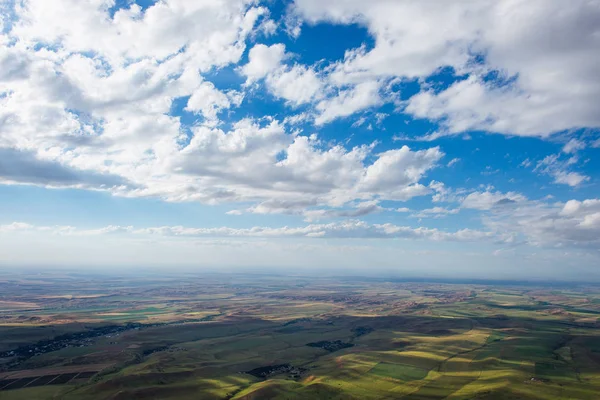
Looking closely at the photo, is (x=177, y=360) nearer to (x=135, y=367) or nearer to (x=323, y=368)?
(x=135, y=367)

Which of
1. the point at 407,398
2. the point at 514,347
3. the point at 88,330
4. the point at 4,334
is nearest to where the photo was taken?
the point at 407,398

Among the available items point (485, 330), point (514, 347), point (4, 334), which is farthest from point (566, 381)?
point (4, 334)

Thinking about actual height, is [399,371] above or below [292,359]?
above

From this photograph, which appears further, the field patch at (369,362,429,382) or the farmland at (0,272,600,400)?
the field patch at (369,362,429,382)

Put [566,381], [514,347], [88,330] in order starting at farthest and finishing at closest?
[88,330]
[514,347]
[566,381]

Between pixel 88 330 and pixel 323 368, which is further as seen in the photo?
pixel 88 330

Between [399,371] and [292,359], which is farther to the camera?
[292,359]

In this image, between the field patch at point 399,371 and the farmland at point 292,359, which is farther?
the field patch at point 399,371

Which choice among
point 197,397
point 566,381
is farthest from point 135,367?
point 566,381

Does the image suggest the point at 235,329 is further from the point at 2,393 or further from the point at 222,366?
the point at 2,393
